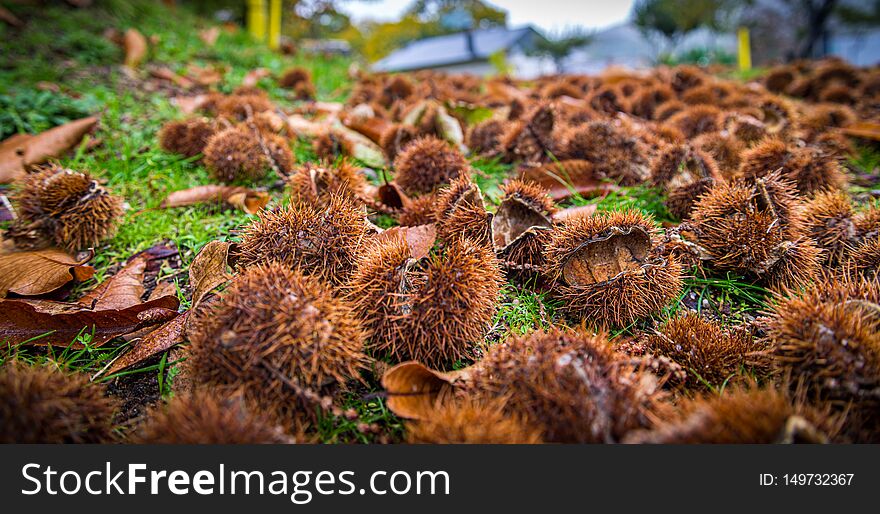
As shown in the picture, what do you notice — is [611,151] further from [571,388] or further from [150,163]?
[150,163]

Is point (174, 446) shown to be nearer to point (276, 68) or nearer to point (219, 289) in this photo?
point (219, 289)

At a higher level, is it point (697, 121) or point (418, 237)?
point (697, 121)

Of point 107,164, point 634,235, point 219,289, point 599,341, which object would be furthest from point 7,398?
point 107,164

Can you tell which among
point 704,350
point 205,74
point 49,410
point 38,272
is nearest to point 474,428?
point 704,350

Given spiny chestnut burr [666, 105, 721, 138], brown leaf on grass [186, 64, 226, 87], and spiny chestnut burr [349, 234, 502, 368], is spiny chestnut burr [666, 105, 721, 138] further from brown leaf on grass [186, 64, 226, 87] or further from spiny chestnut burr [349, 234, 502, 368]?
brown leaf on grass [186, 64, 226, 87]

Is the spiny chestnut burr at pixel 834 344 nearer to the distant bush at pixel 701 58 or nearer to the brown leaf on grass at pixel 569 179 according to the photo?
the brown leaf on grass at pixel 569 179
